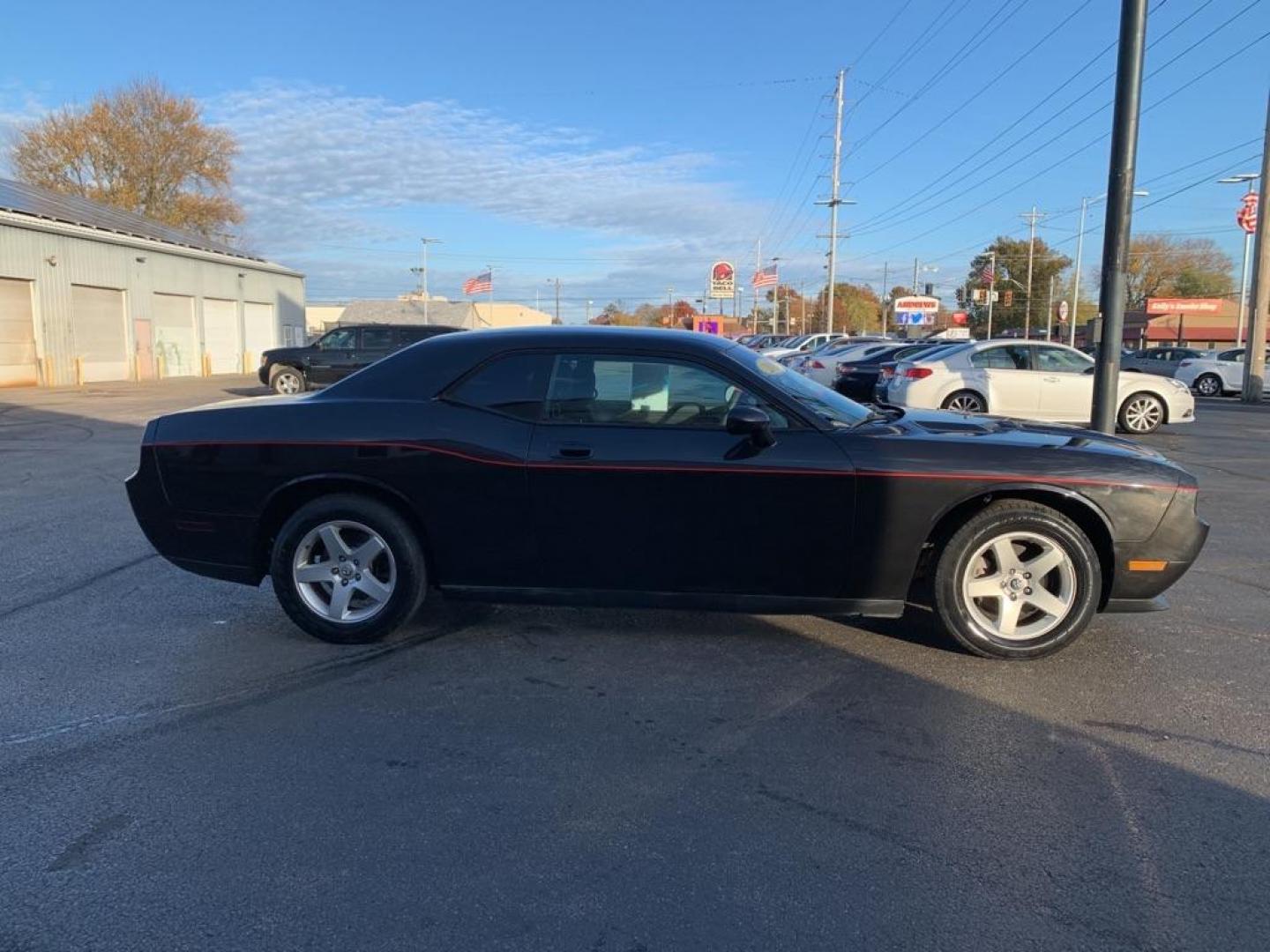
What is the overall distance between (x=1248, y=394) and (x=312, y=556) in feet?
91.2

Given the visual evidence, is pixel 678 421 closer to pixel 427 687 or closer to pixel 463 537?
pixel 463 537

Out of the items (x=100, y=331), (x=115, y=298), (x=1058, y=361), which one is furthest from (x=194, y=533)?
(x=115, y=298)

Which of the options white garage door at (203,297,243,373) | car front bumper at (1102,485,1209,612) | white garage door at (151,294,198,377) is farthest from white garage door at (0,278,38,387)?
car front bumper at (1102,485,1209,612)

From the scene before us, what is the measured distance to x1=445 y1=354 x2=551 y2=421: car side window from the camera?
4543 millimetres

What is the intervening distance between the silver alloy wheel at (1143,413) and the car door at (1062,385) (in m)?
1.43

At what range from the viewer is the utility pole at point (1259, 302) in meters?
23.6

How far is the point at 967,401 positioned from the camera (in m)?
13.5

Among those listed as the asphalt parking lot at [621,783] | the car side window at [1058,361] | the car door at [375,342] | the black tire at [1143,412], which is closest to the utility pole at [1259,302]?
the black tire at [1143,412]

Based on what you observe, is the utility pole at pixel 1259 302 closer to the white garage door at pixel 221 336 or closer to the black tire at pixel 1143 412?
the black tire at pixel 1143 412

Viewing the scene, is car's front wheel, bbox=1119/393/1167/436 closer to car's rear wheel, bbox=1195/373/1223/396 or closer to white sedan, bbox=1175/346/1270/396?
white sedan, bbox=1175/346/1270/396

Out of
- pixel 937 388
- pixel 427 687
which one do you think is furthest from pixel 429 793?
pixel 937 388

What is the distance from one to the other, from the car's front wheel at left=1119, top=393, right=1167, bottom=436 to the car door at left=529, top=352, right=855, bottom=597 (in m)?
12.1

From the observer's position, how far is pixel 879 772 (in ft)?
11.0

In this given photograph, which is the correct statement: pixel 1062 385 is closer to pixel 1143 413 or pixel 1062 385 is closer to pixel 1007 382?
pixel 1007 382
